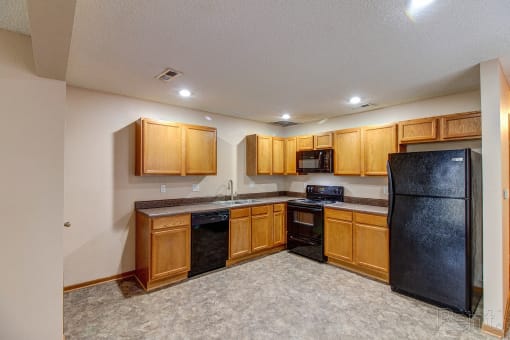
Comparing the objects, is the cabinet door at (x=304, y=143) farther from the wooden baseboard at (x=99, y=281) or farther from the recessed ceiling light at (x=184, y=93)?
the wooden baseboard at (x=99, y=281)

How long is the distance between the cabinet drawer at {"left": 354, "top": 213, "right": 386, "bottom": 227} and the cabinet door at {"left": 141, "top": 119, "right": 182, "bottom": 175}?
105 inches

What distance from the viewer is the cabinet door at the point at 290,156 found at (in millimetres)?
4953

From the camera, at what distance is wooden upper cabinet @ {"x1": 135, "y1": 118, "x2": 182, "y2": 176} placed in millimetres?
3303

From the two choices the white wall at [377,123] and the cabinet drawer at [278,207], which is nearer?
the white wall at [377,123]

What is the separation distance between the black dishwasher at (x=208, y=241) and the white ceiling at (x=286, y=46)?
1.72 m

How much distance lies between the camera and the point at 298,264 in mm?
3938

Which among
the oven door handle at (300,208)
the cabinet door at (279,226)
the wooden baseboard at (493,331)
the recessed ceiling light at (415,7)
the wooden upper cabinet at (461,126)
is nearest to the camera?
the recessed ceiling light at (415,7)

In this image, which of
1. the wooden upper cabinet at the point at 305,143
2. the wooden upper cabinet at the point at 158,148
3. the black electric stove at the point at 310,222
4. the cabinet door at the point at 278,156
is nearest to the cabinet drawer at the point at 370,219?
the black electric stove at the point at 310,222

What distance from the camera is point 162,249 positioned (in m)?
3.10

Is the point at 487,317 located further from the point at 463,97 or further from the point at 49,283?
the point at 49,283

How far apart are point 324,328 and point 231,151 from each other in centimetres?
316

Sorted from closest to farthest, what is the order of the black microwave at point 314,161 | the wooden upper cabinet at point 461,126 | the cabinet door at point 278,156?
the wooden upper cabinet at point 461,126 → the black microwave at point 314,161 → the cabinet door at point 278,156

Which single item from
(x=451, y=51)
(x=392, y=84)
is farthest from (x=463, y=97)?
(x=451, y=51)

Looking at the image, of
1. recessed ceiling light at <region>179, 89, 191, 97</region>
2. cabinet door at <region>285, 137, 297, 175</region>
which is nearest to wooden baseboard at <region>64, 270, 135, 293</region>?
recessed ceiling light at <region>179, 89, 191, 97</region>
